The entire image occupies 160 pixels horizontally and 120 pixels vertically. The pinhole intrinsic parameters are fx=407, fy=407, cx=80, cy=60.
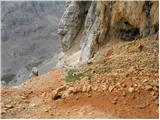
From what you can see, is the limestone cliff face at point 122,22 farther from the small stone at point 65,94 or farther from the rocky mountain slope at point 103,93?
the small stone at point 65,94

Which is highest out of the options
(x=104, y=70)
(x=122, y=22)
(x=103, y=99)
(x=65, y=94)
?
(x=122, y=22)

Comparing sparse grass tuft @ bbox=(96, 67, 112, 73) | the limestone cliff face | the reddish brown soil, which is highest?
the limestone cliff face

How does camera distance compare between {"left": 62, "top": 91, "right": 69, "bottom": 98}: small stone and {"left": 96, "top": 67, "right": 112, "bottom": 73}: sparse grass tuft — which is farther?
{"left": 96, "top": 67, "right": 112, "bottom": 73}: sparse grass tuft

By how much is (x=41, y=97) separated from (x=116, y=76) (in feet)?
7.54

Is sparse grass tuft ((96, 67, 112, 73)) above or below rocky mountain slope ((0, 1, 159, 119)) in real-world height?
above

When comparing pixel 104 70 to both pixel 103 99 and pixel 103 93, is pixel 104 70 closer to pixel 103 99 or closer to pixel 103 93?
pixel 103 93

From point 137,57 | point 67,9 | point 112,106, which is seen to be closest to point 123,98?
point 112,106

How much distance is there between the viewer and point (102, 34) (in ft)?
76.8

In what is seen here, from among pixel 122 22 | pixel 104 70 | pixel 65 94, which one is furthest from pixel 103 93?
pixel 122 22

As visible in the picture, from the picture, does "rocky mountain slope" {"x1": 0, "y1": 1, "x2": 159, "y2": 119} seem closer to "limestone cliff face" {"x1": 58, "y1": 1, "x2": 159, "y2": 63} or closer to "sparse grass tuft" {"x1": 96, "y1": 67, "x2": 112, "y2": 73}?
"sparse grass tuft" {"x1": 96, "y1": 67, "x2": 112, "y2": 73}

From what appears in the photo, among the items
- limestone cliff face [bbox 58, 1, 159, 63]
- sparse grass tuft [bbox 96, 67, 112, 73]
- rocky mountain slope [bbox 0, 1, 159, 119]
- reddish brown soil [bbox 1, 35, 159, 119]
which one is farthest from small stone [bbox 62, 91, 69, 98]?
limestone cliff face [bbox 58, 1, 159, 63]

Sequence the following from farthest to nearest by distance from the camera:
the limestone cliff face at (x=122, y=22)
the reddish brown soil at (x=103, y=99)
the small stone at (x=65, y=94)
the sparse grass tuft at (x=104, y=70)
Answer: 1. the limestone cliff face at (x=122, y=22)
2. the sparse grass tuft at (x=104, y=70)
3. the small stone at (x=65, y=94)
4. the reddish brown soil at (x=103, y=99)

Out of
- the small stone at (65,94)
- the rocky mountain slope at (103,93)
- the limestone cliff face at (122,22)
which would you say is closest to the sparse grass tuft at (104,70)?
the rocky mountain slope at (103,93)

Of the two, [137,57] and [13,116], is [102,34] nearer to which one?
[137,57]
